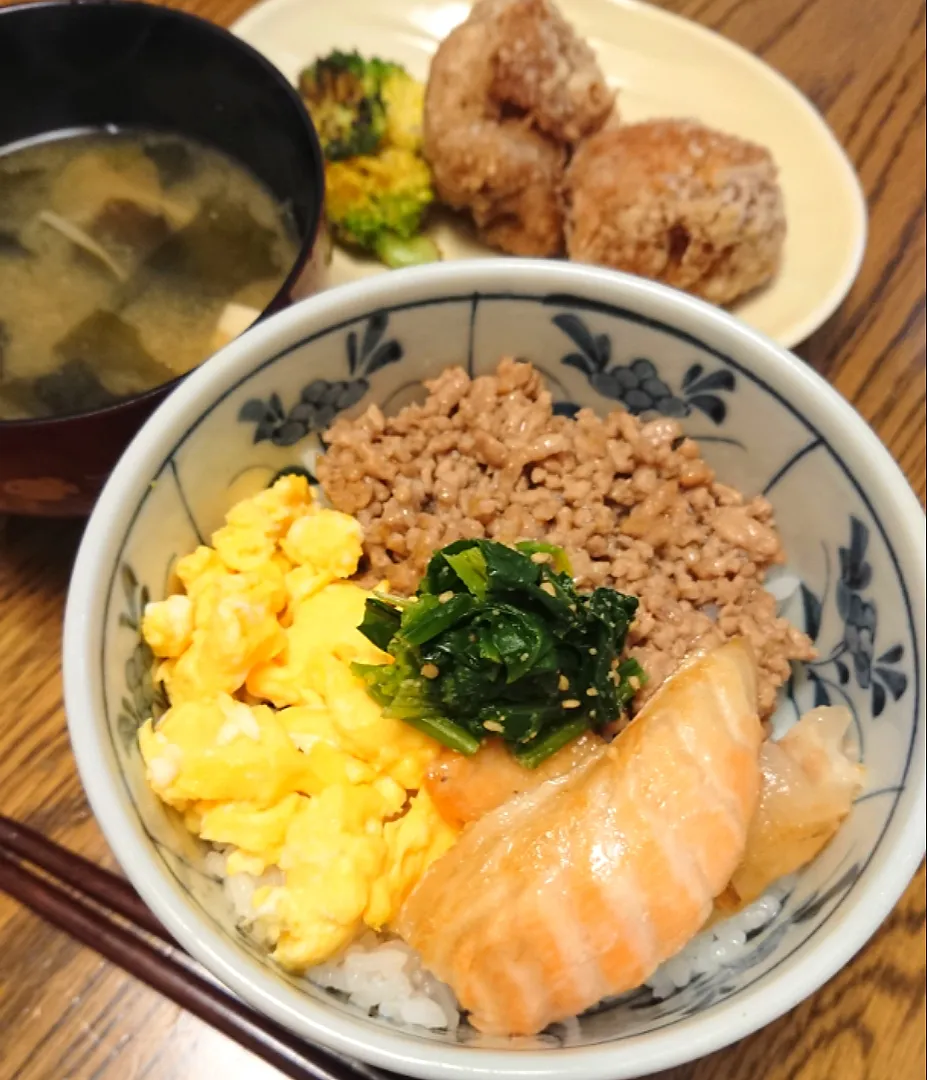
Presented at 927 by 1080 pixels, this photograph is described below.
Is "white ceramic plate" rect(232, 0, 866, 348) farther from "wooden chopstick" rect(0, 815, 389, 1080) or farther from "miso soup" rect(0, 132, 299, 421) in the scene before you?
"wooden chopstick" rect(0, 815, 389, 1080)

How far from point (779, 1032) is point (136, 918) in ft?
2.93

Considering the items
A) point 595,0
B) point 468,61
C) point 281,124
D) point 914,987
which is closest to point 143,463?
point 281,124

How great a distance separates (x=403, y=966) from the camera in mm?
1113

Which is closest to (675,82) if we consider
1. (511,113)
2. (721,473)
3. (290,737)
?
(511,113)

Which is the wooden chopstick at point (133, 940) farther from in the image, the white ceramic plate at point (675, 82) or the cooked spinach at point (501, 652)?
the white ceramic plate at point (675, 82)

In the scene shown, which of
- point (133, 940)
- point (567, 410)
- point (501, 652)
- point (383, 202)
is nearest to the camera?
point (501, 652)

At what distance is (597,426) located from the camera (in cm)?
134

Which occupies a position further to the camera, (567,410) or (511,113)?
(511,113)

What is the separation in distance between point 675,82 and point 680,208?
0.57 metres

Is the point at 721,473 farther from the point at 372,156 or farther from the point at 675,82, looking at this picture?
the point at 675,82

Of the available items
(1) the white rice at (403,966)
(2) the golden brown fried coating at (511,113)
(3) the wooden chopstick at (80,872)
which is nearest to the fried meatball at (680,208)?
(2) the golden brown fried coating at (511,113)

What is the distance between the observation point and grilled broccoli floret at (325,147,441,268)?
1812 mm

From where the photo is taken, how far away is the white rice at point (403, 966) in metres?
1.07

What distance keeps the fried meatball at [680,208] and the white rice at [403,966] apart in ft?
3.58
